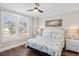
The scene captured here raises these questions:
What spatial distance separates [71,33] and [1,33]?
301 centimetres

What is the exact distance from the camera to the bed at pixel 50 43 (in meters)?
2.10

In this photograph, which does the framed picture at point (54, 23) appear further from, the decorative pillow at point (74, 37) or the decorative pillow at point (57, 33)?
the decorative pillow at point (74, 37)

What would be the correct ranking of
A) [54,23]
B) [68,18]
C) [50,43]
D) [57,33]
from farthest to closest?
[54,23] → [57,33] → [68,18] → [50,43]

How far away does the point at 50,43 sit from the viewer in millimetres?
2482

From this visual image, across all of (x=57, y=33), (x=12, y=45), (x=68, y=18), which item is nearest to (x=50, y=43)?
(x=57, y=33)

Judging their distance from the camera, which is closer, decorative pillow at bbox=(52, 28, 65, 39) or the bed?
the bed

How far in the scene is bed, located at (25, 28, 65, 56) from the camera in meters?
2.10

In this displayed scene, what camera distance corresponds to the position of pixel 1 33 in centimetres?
295

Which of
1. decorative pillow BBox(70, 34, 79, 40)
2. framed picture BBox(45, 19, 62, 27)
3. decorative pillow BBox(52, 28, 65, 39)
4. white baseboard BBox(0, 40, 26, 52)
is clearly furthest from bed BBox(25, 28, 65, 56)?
white baseboard BBox(0, 40, 26, 52)

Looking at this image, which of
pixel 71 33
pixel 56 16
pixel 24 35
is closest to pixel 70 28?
pixel 71 33

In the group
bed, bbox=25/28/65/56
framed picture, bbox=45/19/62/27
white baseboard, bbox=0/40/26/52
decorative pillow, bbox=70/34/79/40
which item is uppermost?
framed picture, bbox=45/19/62/27

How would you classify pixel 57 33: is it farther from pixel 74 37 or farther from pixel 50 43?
pixel 50 43

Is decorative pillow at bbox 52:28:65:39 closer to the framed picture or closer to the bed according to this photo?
the bed

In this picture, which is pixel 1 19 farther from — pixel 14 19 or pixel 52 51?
pixel 52 51
